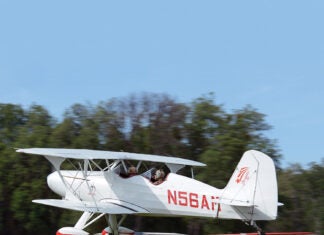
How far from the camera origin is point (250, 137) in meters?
23.9

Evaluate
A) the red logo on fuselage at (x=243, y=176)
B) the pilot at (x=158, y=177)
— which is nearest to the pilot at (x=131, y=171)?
the pilot at (x=158, y=177)

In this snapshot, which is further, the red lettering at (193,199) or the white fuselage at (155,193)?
the red lettering at (193,199)

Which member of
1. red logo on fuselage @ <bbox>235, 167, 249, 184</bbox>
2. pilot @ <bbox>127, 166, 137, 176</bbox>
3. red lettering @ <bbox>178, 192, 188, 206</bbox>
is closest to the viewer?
red logo on fuselage @ <bbox>235, 167, 249, 184</bbox>

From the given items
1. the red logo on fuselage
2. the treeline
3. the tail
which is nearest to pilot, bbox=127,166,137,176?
Answer: the tail

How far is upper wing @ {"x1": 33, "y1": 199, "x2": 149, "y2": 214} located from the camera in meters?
14.1

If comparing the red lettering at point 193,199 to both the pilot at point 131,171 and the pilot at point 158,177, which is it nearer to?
the pilot at point 158,177

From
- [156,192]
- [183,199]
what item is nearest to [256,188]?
[183,199]

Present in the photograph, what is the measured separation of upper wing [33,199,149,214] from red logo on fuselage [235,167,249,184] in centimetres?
255

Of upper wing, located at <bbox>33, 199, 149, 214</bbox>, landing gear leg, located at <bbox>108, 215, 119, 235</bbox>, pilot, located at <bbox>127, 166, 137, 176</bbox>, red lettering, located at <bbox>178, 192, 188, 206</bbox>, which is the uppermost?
pilot, located at <bbox>127, 166, 137, 176</bbox>

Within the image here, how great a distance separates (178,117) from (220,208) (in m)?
13.1

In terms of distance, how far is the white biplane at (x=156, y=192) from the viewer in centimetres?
1291

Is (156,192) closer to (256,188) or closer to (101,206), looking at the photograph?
(101,206)

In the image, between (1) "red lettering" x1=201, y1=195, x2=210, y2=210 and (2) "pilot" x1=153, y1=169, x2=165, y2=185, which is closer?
(1) "red lettering" x1=201, y1=195, x2=210, y2=210

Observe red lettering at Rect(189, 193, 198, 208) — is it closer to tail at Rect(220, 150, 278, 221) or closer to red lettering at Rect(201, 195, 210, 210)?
red lettering at Rect(201, 195, 210, 210)
